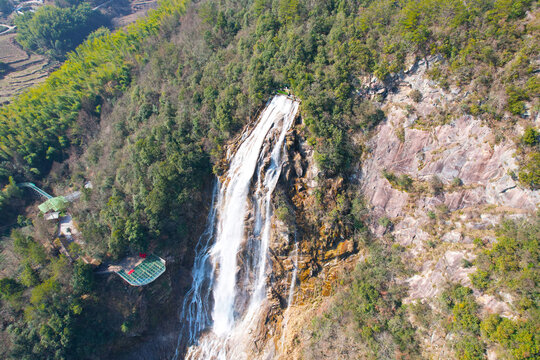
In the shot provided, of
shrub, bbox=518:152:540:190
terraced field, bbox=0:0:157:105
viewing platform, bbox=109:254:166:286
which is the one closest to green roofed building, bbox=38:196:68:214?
viewing platform, bbox=109:254:166:286

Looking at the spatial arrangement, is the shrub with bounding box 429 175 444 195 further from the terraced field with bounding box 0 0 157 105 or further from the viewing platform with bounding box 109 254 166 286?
the terraced field with bounding box 0 0 157 105

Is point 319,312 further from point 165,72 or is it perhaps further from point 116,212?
point 165,72

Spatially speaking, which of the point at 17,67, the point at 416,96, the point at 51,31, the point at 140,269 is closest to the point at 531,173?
the point at 416,96

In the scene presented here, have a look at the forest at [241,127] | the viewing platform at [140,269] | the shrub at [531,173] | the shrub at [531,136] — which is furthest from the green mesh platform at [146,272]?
the shrub at [531,136]


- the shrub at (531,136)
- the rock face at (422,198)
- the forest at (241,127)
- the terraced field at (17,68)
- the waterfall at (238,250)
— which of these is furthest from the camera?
the terraced field at (17,68)

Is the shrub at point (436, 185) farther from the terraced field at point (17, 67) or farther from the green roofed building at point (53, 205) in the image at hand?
the terraced field at point (17, 67)

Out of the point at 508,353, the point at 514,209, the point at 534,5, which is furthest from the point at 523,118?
the point at 508,353
